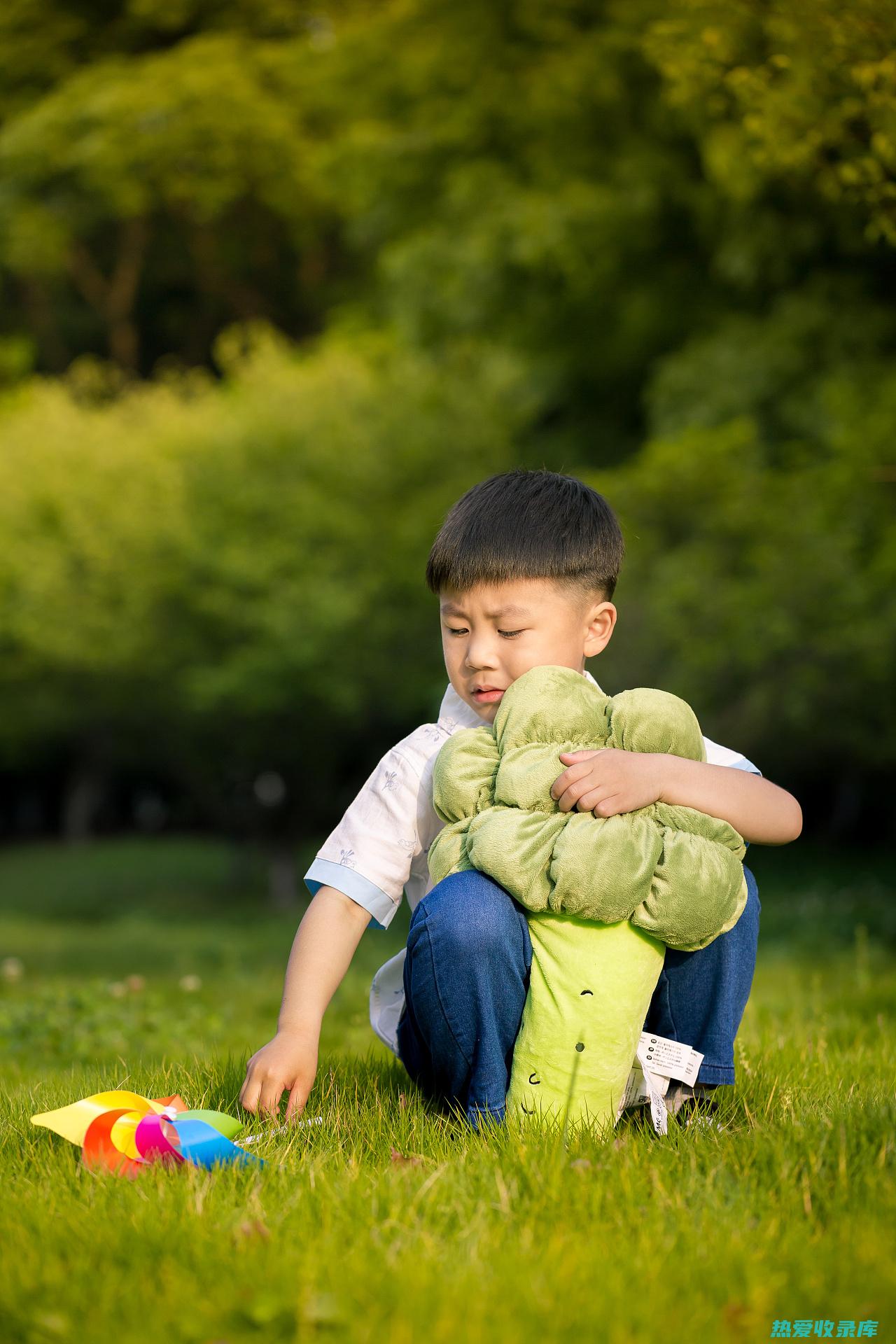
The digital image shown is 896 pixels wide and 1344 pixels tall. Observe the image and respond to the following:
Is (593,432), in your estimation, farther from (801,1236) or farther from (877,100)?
(801,1236)

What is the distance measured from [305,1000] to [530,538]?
108cm

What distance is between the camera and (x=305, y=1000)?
2482 mm

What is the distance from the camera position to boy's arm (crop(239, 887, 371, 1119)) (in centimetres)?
240

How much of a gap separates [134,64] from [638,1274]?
25.3 metres

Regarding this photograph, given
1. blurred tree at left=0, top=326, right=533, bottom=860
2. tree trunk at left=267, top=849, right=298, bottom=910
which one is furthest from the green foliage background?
tree trunk at left=267, top=849, right=298, bottom=910

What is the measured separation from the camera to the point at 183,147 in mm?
Answer: 22297

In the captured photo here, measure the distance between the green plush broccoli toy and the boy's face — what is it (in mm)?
274

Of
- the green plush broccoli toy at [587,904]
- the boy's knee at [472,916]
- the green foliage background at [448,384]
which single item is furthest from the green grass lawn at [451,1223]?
the green foliage background at [448,384]

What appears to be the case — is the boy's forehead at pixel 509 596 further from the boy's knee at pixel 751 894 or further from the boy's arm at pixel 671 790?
the boy's knee at pixel 751 894

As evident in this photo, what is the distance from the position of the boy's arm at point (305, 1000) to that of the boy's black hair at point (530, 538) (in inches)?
29.3

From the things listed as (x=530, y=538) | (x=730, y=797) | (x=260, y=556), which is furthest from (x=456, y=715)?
(x=260, y=556)

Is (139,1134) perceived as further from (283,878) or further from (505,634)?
(283,878)

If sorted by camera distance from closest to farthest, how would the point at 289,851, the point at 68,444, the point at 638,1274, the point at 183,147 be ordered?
the point at 638,1274
the point at 289,851
the point at 68,444
the point at 183,147

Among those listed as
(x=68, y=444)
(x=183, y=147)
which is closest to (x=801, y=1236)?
(x=68, y=444)
